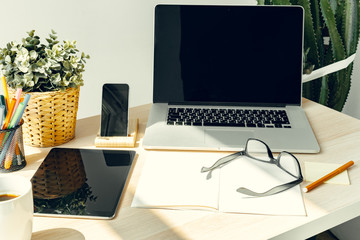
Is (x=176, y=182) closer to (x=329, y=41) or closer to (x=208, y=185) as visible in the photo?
(x=208, y=185)

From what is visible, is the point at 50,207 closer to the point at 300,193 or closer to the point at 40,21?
the point at 300,193

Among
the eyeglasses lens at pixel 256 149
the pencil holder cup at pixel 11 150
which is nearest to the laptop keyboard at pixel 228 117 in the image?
the eyeglasses lens at pixel 256 149

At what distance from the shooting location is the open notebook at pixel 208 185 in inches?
27.9

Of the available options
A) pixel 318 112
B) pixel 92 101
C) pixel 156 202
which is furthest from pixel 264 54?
pixel 92 101

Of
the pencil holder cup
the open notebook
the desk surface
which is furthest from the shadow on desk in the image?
the pencil holder cup

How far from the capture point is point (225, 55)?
42.8 inches

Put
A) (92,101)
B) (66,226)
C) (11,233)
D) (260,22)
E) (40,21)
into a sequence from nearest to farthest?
(11,233) < (66,226) < (260,22) < (40,21) < (92,101)

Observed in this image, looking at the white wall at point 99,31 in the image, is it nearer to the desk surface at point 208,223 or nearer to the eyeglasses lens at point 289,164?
the desk surface at point 208,223

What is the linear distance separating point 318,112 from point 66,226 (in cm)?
75

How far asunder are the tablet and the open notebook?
0.05m

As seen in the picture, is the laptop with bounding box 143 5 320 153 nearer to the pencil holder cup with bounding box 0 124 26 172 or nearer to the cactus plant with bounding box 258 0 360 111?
the cactus plant with bounding box 258 0 360 111

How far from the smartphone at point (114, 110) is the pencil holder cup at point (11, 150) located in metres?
0.19

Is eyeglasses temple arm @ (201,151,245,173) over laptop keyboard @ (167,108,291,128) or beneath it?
beneath

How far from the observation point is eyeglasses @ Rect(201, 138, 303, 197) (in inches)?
29.6
